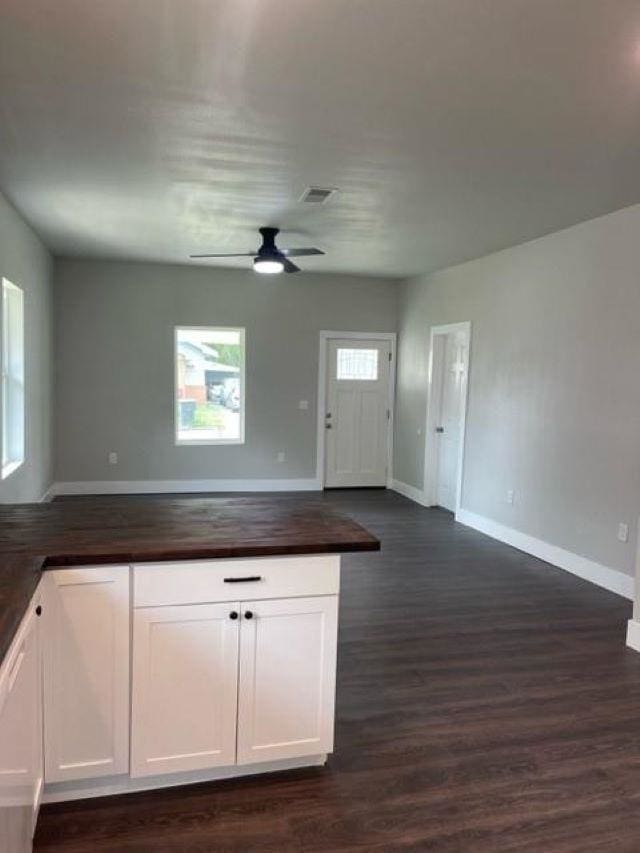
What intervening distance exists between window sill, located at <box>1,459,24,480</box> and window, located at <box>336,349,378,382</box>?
392 centimetres

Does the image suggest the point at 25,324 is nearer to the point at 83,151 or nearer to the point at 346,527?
the point at 83,151

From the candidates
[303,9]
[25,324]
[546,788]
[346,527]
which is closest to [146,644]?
[346,527]

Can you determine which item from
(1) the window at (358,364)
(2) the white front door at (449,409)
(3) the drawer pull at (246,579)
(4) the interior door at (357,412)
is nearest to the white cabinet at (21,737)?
(3) the drawer pull at (246,579)

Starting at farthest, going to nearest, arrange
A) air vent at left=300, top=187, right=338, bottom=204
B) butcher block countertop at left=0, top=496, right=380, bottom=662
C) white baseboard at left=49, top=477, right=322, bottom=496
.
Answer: white baseboard at left=49, top=477, right=322, bottom=496 → air vent at left=300, top=187, right=338, bottom=204 → butcher block countertop at left=0, top=496, right=380, bottom=662

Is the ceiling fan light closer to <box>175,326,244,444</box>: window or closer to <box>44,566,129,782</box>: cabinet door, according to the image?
<box>175,326,244,444</box>: window

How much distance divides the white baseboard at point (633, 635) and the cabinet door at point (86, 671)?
280 centimetres

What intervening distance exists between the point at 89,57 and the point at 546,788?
321 centimetres

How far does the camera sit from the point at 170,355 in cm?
720

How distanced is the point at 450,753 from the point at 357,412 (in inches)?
221

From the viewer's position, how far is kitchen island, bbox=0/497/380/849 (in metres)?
2.00

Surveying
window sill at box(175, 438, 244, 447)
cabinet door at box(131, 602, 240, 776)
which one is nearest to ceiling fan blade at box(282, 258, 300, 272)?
window sill at box(175, 438, 244, 447)

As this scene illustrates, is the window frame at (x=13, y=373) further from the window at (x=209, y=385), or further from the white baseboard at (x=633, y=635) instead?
the white baseboard at (x=633, y=635)

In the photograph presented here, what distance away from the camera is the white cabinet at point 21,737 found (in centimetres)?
146

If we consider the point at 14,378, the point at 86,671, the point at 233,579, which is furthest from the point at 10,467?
the point at 233,579
